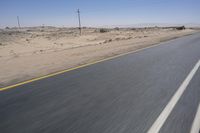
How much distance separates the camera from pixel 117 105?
182 inches

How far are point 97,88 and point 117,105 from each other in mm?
1470

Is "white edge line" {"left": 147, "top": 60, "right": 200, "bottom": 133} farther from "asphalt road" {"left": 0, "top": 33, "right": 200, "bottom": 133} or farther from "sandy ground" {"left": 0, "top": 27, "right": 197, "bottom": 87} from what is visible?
"sandy ground" {"left": 0, "top": 27, "right": 197, "bottom": 87}

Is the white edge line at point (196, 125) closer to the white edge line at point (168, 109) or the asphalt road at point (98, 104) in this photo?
the asphalt road at point (98, 104)

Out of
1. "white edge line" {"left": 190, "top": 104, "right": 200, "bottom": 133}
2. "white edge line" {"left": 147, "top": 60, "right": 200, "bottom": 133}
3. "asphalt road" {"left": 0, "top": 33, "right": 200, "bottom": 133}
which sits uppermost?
"asphalt road" {"left": 0, "top": 33, "right": 200, "bottom": 133}

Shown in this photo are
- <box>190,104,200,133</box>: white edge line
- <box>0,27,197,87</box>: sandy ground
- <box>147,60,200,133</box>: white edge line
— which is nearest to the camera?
<box>190,104,200,133</box>: white edge line

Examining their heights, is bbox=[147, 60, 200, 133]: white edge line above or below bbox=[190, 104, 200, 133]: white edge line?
above

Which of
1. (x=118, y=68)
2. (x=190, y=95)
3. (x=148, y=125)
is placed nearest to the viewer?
(x=148, y=125)

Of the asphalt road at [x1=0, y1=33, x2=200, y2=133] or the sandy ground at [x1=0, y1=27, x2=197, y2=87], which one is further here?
the sandy ground at [x1=0, y1=27, x2=197, y2=87]

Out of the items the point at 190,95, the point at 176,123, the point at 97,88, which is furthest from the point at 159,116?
the point at 97,88

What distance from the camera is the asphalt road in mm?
3686

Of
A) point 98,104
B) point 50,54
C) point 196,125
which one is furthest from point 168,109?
point 50,54

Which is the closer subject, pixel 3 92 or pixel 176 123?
pixel 176 123

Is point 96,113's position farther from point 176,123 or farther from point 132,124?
point 176,123

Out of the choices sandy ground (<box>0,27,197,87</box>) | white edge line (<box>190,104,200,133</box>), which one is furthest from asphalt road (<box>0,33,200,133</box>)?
sandy ground (<box>0,27,197,87</box>)
